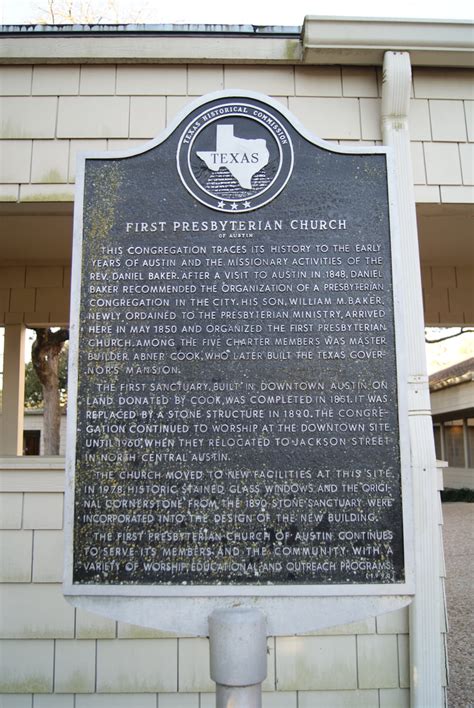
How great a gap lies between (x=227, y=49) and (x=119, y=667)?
4.17 m

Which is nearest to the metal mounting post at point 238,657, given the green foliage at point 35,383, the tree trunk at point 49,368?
the tree trunk at point 49,368

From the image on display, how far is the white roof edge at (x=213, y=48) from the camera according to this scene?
3.86m

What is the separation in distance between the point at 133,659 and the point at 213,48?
410cm

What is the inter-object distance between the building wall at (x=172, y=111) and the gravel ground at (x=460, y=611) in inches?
158

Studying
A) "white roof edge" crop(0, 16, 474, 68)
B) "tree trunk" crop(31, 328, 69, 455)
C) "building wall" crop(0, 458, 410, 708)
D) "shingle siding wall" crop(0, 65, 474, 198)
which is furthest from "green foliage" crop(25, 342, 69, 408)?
"building wall" crop(0, 458, 410, 708)

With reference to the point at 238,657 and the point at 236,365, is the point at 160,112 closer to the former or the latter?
the point at 236,365

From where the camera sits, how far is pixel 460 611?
7.43 meters

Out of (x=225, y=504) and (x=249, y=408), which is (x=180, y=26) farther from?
(x=225, y=504)

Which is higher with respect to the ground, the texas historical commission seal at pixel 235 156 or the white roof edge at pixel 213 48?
the white roof edge at pixel 213 48

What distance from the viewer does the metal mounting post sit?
2209 millimetres

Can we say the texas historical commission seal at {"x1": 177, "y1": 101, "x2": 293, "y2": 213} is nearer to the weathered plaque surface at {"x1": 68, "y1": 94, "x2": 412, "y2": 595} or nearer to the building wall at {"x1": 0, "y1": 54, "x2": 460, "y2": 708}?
the weathered plaque surface at {"x1": 68, "y1": 94, "x2": 412, "y2": 595}

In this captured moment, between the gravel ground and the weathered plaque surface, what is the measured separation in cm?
309

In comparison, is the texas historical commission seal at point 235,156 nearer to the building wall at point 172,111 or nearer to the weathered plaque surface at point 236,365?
the weathered plaque surface at point 236,365

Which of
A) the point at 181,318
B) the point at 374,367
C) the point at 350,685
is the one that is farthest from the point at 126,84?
the point at 350,685
